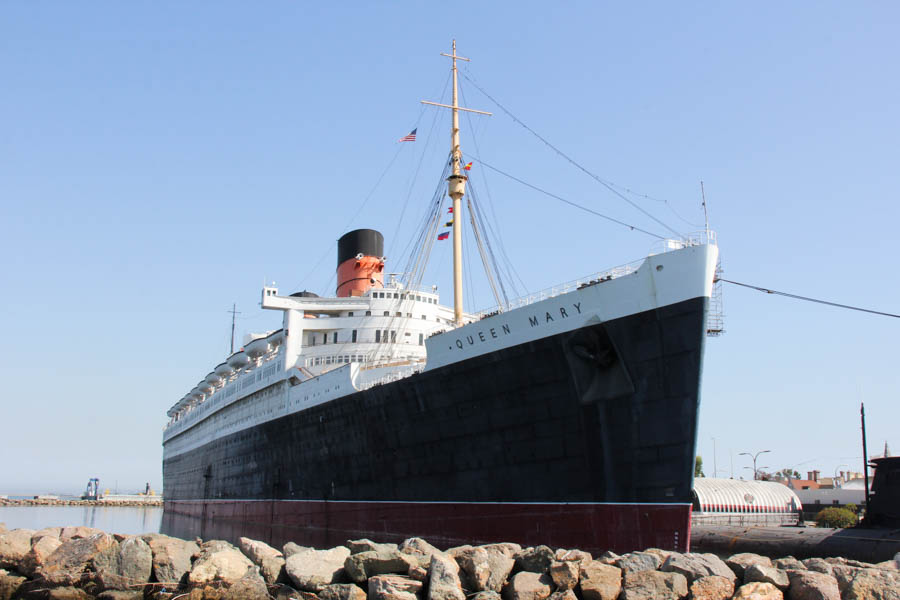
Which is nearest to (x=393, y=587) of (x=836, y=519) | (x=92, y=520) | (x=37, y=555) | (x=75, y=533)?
(x=37, y=555)

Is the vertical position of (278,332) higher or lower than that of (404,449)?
higher

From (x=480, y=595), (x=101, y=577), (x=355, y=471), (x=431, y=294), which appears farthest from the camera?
(x=431, y=294)

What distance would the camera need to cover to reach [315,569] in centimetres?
1256

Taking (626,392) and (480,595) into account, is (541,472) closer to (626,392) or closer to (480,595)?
(626,392)

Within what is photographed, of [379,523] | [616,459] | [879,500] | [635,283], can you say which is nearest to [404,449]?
[379,523]

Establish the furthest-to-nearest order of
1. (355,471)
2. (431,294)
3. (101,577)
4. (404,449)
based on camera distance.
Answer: (431,294) < (355,471) < (404,449) < (101,577)

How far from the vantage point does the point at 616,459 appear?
15922 millimetres

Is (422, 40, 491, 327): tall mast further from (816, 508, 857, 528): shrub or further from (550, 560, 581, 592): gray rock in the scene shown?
(816, 508, 857, 528): shrub

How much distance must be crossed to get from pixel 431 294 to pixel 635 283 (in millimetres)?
15246

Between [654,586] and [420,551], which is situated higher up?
[420,551]

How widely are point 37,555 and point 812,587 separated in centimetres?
1470

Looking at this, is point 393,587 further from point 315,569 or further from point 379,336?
point 379,336

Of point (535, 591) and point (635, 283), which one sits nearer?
point (535, 591)

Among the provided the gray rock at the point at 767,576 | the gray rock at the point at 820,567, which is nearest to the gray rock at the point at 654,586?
the gray rock at the point at 767,576
